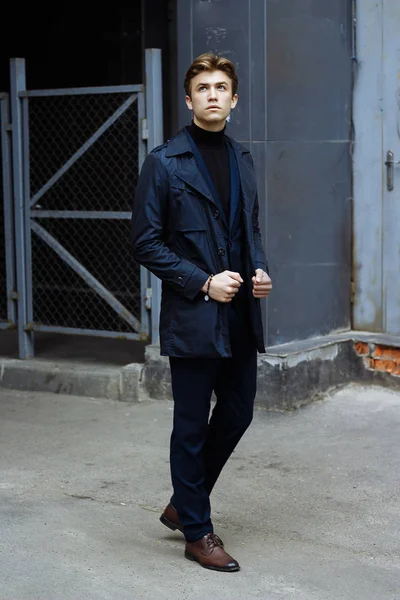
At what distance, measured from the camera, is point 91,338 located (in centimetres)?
916

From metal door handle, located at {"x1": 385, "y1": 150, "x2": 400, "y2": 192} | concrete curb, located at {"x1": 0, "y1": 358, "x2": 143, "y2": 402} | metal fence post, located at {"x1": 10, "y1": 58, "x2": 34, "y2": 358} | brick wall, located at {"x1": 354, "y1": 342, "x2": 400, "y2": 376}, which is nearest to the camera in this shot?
brick wall, located at {"x1": 354, "y1": 342, "x2": 400, "y2": 376}

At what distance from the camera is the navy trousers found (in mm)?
4426

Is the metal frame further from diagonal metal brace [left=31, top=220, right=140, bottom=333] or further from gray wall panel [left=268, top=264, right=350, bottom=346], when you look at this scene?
gray wall panel [left=268, top=264, right=350, bottom=346]

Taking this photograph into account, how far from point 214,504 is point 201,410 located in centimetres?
109

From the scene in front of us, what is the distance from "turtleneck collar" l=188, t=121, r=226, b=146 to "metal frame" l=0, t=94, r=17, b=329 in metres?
3.86

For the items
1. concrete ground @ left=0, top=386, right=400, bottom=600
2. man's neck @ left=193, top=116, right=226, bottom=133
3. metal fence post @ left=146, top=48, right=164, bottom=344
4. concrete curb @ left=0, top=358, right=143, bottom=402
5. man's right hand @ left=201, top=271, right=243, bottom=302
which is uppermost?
metal fence post @ left=146, top=48, right=164, bottom=344

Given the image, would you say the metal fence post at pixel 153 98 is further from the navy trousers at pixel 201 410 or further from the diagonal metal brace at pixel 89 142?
the navy trousers at pixel 201 410

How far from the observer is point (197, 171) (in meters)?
4.38

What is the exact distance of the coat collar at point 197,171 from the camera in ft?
14.3

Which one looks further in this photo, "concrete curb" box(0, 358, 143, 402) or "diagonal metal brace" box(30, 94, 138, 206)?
"concrete curb" box(0, 358, 143, 402)

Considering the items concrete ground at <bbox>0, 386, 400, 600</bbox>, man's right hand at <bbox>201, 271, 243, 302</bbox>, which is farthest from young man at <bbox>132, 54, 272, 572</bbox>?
concrete ground at <bbox>0, 386, 400, 600</bbox>

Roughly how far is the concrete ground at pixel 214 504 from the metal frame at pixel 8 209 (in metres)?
0.86

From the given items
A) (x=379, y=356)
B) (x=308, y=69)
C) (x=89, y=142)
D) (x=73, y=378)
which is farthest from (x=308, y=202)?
(x=73, y=378)

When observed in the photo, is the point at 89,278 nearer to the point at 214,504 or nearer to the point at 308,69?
the point at 308,69
